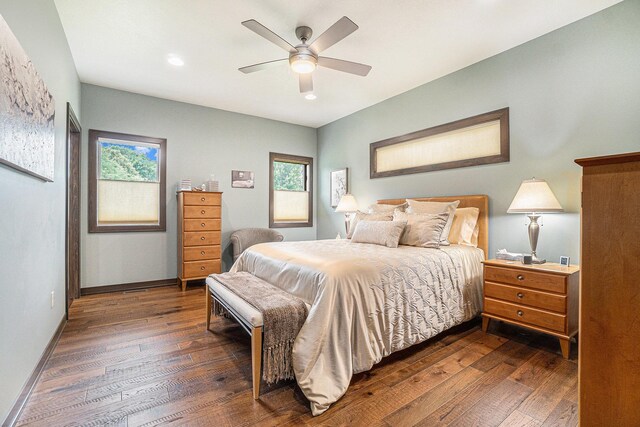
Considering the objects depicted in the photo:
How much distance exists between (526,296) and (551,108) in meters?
1.71

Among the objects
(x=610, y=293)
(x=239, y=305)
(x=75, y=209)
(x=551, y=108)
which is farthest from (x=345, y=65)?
(x=75, y=209)

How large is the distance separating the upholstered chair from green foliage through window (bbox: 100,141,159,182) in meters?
1.46

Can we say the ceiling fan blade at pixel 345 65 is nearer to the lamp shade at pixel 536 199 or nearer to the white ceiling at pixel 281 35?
the white ceiling at pixel 281 35

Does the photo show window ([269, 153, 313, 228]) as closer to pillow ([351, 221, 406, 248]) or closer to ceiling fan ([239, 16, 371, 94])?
pillow ([351, 221, 406, 248])

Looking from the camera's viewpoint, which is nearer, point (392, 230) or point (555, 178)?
point (555, 178)

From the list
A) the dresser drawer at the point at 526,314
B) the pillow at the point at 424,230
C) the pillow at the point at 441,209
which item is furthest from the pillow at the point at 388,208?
the dresser drawer at the point at 526,314

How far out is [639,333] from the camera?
0.99m

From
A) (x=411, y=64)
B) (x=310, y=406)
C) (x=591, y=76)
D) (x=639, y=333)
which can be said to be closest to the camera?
(x=639, y=333)

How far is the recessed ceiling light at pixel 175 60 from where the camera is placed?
3.19 meters

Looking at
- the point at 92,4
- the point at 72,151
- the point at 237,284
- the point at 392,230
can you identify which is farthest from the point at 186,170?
the point at 392,230

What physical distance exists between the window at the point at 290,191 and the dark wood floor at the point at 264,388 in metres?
2.93

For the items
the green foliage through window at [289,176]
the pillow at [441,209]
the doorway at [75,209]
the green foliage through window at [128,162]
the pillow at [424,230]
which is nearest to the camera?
the pillow at [424,230]

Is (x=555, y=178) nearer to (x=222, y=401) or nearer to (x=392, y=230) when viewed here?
(x=392, y=230)

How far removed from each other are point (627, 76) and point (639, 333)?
2373mm
